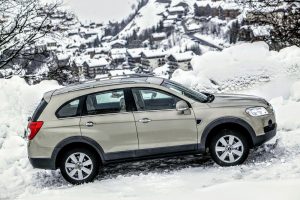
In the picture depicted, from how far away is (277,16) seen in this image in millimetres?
16516

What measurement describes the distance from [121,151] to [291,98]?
5737mm

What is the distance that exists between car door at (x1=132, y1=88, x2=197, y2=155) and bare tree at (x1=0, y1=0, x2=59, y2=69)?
9.69 m

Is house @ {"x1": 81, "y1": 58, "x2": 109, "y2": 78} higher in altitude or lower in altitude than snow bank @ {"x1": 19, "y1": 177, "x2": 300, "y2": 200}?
higher

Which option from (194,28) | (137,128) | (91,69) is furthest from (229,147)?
(194,28)

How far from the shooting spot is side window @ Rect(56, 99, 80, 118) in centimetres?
761

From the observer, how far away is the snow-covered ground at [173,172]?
616cm

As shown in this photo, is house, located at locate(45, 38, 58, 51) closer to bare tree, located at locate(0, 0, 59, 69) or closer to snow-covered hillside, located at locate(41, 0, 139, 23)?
bare tree, located at locate(0, 0, 59, 69)

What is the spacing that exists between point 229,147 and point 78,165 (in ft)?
8.34

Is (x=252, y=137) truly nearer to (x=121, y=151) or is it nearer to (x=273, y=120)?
(x=273, y=120)

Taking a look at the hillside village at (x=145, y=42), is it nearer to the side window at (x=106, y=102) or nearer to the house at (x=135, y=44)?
the house at (x=135, y=44)

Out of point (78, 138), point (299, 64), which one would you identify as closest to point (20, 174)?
point (78, 138)

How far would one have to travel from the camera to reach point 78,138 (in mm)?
7445

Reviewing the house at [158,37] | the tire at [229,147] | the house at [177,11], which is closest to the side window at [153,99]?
the tire at [229,147]

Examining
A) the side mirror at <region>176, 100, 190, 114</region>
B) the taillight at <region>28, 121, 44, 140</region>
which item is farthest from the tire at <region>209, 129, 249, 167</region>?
the taillight at <region>28, 121, 44, 140</region>
